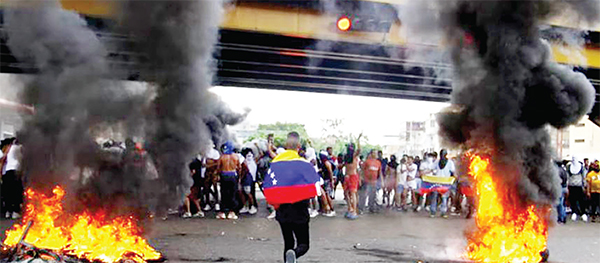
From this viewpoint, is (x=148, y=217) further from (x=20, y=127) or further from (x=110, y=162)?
(x=20, y=127)

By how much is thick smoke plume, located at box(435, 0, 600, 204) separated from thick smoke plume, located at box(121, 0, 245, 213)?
303cm

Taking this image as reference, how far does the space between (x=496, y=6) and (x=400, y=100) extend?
10.3m

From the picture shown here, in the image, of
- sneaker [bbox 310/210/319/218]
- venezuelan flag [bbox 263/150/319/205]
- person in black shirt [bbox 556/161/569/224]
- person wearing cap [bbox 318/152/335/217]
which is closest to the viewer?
venezuelan flag [bbox 263/150/319/205]

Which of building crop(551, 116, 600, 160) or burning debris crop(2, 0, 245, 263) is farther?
building crop(551, 116, 600, 160)

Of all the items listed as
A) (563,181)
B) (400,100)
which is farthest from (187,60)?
(400,100)

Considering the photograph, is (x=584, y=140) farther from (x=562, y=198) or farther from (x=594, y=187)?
(x=562, y=198)

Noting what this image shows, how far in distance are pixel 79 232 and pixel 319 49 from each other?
A: 296 inches

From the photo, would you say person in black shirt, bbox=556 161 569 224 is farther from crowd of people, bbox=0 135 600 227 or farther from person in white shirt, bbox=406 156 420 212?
person in white shirt, bbox=406 156 420 212

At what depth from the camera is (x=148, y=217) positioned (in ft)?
19.9

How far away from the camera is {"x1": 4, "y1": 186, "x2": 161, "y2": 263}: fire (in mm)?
5809

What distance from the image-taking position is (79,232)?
19.4ft

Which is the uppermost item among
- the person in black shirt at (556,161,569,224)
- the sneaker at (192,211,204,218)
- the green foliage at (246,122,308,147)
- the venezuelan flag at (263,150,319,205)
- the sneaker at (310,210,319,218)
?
the green foliage at (246,122,308,147)

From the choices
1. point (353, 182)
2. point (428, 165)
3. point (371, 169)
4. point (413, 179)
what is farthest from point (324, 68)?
point (413, 179)

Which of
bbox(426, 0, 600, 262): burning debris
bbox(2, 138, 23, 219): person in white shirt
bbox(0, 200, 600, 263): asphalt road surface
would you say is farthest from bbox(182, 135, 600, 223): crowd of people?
bbox(426, 0, 600, 262): burning debris
